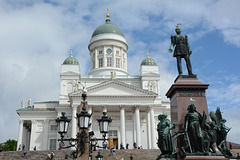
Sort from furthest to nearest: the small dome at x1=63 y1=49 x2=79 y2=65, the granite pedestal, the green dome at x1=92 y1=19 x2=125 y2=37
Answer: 1. the green dome at x1=92 y1=19 x2=125 y2=37
2. the small dome at x1=63 y1=49 x2=79 y2=65
3. the granite pedestal

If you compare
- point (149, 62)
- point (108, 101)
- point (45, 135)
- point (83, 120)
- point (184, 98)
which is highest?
point (149, 62)

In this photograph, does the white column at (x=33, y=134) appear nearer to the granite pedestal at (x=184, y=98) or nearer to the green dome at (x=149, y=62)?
the green dome at (x=149, y=62)

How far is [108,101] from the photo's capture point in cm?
4016

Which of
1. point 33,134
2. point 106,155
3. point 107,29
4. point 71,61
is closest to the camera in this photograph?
point 106,155

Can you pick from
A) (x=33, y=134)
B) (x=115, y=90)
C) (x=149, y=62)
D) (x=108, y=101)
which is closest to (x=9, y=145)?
(x=33, y=134)

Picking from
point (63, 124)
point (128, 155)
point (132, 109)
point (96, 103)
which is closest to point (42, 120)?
point (96, 103)

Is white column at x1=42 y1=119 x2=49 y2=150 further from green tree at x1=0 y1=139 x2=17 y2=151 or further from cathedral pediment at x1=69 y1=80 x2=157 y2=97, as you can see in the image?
green tree at x1=0 y1=139 x2=17 y2=151

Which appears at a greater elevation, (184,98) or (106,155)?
(184,98)

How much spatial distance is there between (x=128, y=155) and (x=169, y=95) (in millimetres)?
22300

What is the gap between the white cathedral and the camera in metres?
40.0

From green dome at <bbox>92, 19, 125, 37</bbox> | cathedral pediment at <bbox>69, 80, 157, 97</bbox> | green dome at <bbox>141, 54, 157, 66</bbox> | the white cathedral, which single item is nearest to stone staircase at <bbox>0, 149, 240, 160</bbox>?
the white cathedral

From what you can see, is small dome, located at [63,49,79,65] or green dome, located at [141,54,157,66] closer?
small dome, located at [63,49,79,65]

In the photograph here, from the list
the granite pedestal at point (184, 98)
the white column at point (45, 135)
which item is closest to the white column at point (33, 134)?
the white column at point (45, 135)

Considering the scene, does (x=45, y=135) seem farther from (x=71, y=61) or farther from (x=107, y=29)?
(x=107, y=29)
